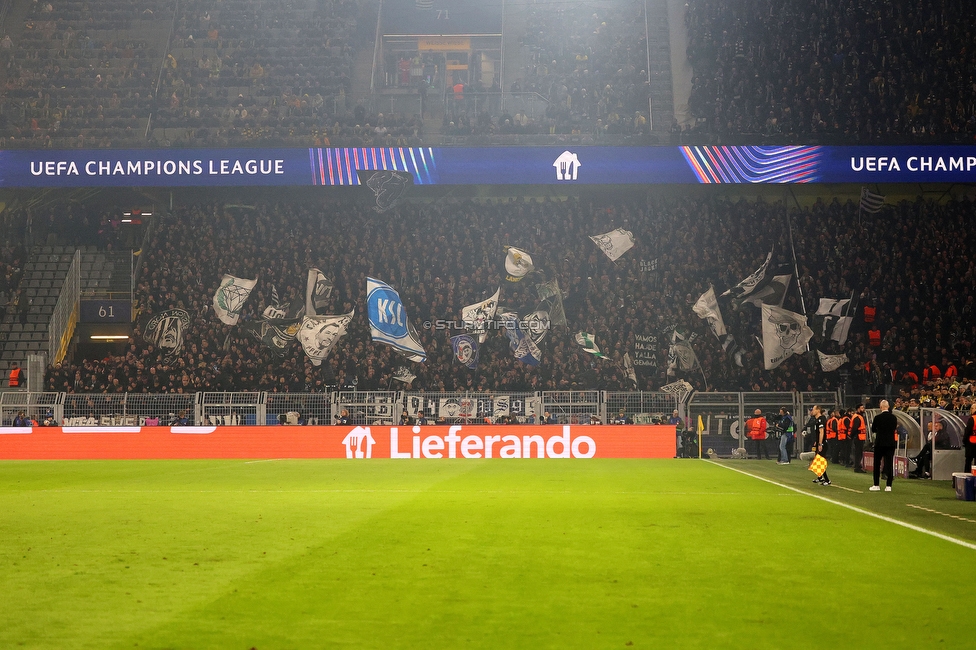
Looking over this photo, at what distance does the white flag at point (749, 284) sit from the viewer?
118 ft

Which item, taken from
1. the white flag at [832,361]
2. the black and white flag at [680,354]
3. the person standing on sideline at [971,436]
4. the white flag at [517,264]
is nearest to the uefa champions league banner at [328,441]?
the black and white flag at [680,354]

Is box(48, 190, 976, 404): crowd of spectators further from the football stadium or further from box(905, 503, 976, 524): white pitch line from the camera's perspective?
box(905, 503, 976, 524): white pitch line

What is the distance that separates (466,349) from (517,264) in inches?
176

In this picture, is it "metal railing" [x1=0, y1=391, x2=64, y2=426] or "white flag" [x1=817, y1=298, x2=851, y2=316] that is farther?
"white flag" [x1=817, y1=298, x2=851, y2=316]

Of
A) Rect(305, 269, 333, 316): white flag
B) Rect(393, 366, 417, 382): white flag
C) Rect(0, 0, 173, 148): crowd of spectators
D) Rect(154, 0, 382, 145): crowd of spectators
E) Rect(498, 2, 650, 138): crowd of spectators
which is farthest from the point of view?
Rect(498, 2, 650, 138): crowd of spectators

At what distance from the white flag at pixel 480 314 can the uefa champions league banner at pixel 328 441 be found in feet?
18.9

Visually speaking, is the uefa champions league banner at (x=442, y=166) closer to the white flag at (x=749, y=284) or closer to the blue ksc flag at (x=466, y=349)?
the white flag at (x=749, y=284)

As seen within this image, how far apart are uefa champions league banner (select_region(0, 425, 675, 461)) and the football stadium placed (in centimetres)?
10

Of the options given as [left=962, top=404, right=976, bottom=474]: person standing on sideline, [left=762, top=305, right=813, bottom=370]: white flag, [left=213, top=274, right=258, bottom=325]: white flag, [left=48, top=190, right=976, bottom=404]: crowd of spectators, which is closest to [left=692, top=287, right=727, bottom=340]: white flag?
[left=48, top=190, right=976, bottom=404]: crowd of spectators

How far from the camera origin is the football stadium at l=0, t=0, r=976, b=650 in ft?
93.5

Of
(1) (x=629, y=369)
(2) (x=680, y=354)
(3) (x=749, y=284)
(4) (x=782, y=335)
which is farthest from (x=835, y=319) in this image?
(1) (x=629, y=369)

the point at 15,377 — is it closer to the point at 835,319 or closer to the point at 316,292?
the point at 316,292

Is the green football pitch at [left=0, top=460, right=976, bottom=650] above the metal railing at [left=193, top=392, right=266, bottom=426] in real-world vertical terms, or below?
below

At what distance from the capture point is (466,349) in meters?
34.9
